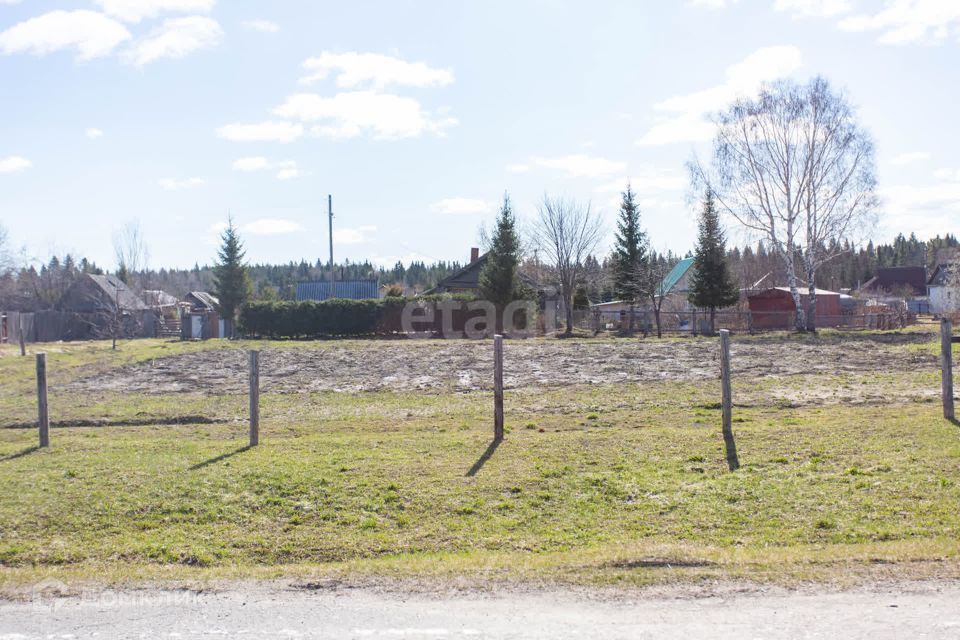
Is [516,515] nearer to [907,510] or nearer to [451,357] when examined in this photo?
[907,510]

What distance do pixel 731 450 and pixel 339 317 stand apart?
1368 inches

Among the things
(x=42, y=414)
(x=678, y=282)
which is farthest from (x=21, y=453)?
(x=678, y=282)

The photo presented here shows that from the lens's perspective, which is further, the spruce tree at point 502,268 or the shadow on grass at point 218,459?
the spruce tree at point 502,268

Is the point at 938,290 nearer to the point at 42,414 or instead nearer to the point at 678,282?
the point at 678,282

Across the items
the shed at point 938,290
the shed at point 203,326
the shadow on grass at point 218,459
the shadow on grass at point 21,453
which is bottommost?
the shadow on grass at point 21,453

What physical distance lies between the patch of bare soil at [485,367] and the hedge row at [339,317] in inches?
570

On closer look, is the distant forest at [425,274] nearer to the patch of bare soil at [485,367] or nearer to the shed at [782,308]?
the shed at [782,308]

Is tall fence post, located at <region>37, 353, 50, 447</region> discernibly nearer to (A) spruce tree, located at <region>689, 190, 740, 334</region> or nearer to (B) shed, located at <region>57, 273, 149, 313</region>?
(A) spruce tree, located at <region>689, 190, 740, 334</region>

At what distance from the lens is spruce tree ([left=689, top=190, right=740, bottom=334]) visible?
148ft

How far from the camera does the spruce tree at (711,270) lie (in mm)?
45250

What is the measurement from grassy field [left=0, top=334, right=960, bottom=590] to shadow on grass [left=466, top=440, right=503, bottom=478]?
0.04 m

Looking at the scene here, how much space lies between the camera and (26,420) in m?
13.4

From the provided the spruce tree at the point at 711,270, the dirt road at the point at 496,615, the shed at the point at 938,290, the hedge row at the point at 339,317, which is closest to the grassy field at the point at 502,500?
the dirt road at the point at 496,615

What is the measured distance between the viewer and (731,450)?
9.46 metres
